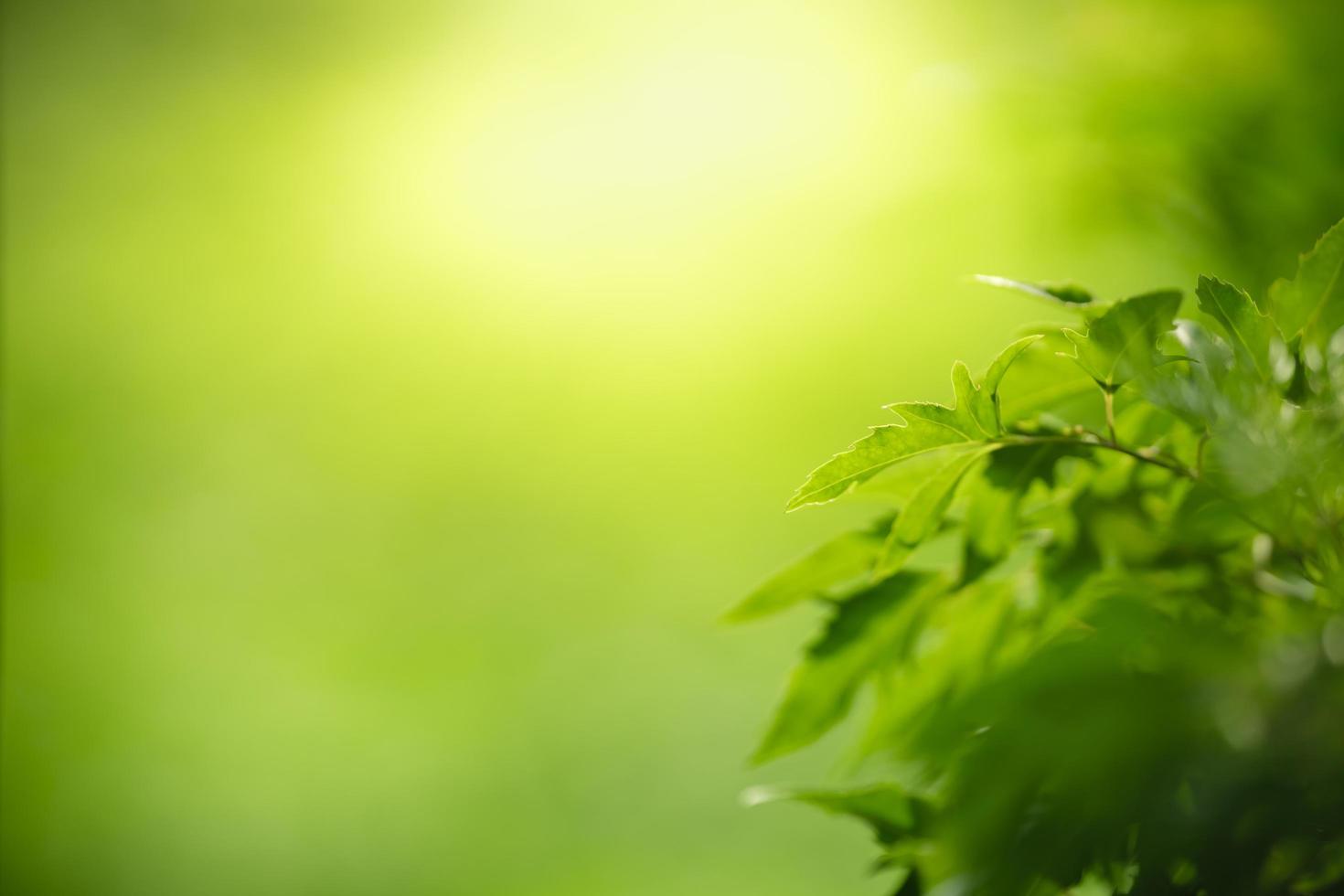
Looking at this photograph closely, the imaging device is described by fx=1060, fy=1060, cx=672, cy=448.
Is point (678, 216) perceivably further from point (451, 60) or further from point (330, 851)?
point (330, 851)

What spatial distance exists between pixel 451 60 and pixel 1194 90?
1489 millimetres

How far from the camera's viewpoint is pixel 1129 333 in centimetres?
32

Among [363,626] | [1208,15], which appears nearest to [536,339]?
[363,626]

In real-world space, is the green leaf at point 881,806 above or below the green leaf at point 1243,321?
below

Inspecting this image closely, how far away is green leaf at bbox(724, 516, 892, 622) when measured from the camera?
42 centimetres

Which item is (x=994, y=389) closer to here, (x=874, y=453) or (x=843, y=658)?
(x=874, y=453)

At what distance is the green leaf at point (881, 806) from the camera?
0.38m

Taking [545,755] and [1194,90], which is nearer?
[1194,90]

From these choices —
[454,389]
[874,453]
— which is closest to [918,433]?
[874,453]

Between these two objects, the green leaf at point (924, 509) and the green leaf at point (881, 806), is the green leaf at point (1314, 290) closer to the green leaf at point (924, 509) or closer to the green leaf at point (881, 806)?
the green leaf at point (924, 509)

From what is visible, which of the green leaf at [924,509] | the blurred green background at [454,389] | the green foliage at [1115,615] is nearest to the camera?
the green foliage at [1115,615]

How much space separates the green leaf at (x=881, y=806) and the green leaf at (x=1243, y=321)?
19 centimetres

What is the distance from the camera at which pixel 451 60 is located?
209 cm

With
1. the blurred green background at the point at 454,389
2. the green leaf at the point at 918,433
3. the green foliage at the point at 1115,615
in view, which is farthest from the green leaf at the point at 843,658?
the blurred green background at the point at 454,389
